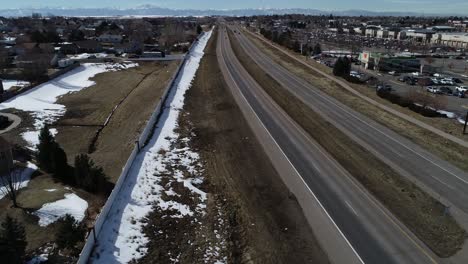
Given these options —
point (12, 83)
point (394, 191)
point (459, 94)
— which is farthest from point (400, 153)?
point (12, 83)

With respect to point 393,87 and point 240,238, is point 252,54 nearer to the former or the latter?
point 393,87

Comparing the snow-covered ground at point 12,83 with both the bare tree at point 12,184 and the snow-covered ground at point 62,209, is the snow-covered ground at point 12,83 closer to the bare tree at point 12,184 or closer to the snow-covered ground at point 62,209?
the bare tree at point 12,184

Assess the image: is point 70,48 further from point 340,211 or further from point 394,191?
point 340,211

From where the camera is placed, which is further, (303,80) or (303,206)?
(303,80)

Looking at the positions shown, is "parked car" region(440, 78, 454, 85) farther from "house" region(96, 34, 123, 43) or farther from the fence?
"house" region(96, 34, 123, 43)

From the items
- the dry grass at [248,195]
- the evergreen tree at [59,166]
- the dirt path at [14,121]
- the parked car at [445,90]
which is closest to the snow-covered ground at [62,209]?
the evergreen tree at [59,166]

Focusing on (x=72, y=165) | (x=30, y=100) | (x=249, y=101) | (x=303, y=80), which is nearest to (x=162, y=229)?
(x=72, y=165)
